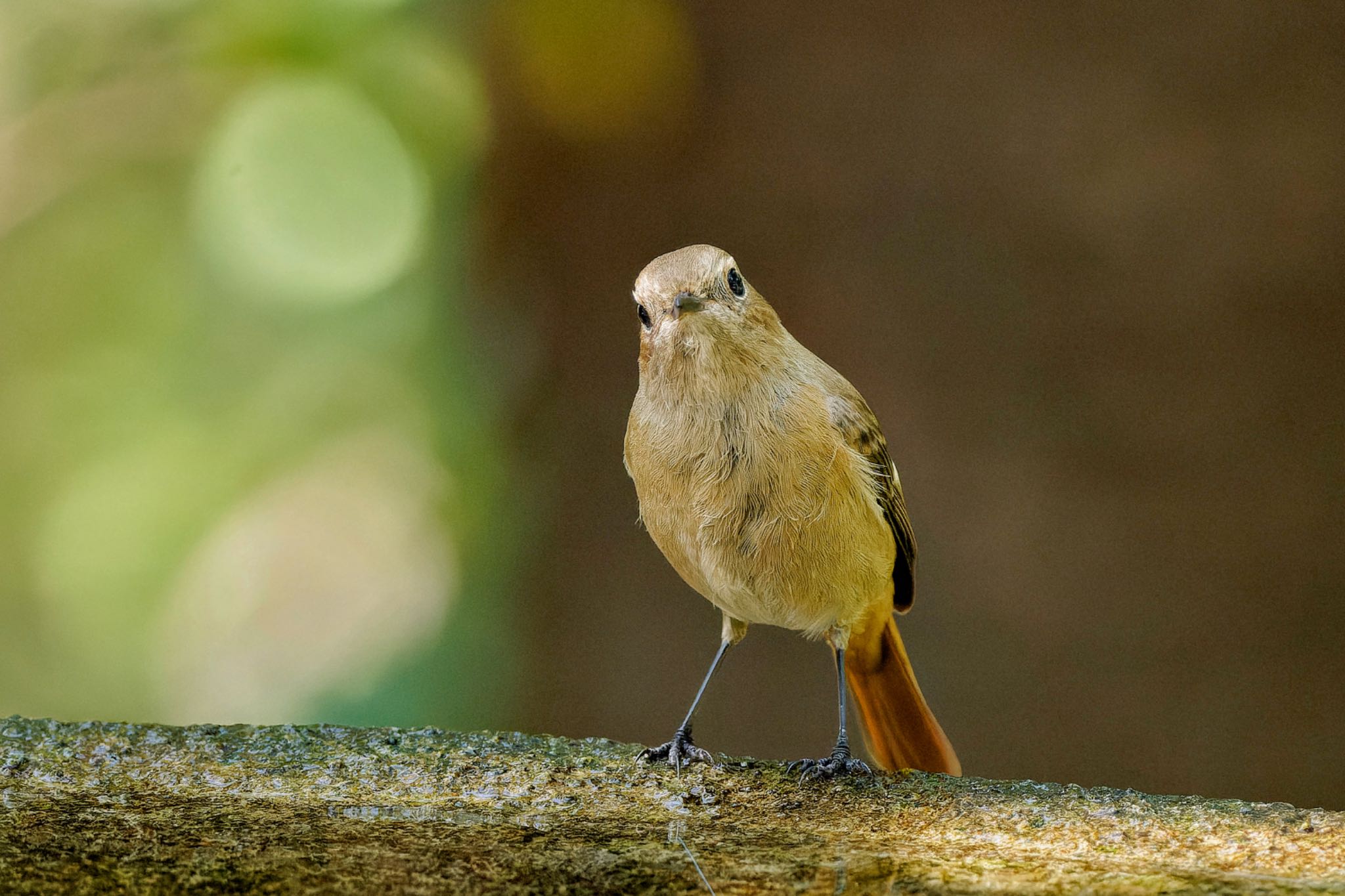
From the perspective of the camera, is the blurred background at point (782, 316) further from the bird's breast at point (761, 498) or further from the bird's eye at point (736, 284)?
the bird's eye at point (736, 284)

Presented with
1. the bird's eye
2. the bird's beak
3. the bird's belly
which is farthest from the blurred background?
the bird's beak

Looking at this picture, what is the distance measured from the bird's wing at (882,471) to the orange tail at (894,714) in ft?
0.68

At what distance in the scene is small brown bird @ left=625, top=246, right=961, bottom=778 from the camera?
2656 mm

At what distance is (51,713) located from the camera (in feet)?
15.9

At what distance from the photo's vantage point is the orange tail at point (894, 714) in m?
3.39

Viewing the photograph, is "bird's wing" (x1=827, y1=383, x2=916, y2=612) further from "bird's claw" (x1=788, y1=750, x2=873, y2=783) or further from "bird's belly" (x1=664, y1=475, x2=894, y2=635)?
"bird's claw" (x1=788, y1=750, x2=873, y2=783)

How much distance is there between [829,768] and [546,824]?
0.69 metres

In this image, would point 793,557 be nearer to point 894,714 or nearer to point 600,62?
point 894,714

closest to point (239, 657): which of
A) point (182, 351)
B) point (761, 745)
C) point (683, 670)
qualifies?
point (182, 351)

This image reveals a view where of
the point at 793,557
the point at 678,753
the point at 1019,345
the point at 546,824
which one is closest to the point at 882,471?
the point at 793,557

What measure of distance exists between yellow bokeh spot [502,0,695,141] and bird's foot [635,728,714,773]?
135 inches

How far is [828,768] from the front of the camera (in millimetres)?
2570

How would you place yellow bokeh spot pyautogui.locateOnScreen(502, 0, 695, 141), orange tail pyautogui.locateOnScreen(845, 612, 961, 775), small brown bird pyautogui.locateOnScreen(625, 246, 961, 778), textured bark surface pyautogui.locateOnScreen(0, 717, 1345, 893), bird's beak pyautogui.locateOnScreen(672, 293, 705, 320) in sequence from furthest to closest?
yellow bokeh spot pyautogui.locateOnScreen(502, 0, 695, 141), orange tail pyautogui.locateOnScreen(845, 612, 961, 775), small brown bird pyautogui.locateOnScreen(625, 246, 961, 778), bird's beak pyautogui.locateOnScreen(672, 293, 705, 320), textured bark surface pyautogui.locateOnScreen(0, 717, 1345, 893)

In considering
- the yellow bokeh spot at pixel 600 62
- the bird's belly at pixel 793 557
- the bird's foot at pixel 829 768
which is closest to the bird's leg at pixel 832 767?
the bird's foot at pixel 829 768
